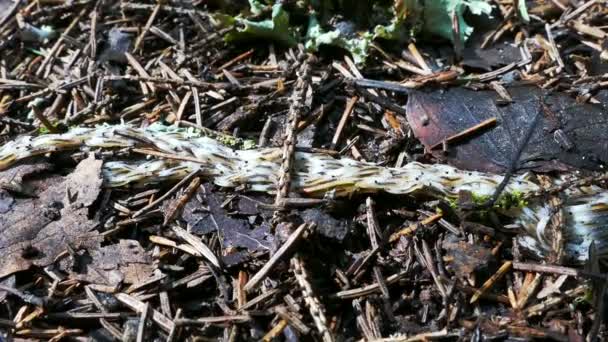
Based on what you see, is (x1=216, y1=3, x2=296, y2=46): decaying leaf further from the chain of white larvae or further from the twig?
the twig

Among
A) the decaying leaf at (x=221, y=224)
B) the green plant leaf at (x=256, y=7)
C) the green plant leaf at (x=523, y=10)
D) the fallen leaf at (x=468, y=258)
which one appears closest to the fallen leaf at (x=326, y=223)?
the decaying leaf at (x=221, y=224)

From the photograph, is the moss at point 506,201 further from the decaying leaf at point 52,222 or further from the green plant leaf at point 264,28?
the decaying leaf at point 52,222

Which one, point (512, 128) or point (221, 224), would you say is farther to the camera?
point (512, 128)

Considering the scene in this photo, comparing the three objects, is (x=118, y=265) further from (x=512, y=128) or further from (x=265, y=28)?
(x=512, y=128)


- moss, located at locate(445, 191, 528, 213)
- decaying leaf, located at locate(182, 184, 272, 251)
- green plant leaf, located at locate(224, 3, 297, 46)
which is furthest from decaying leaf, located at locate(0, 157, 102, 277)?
moss, located at locate(445, 191, 528, 213)

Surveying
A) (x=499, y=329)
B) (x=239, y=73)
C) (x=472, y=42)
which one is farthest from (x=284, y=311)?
(x=472, y=42)

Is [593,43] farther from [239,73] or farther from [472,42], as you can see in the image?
[239,73]

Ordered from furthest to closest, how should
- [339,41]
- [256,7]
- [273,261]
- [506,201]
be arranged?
[256,7] → [339,41] → [506,201] → [273,261]

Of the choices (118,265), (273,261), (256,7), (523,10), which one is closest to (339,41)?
(256,7)
